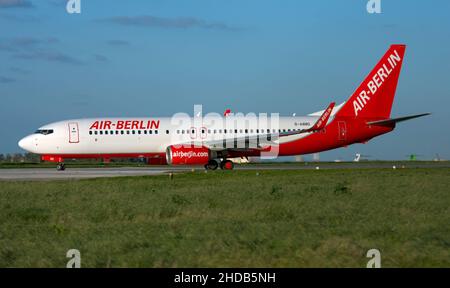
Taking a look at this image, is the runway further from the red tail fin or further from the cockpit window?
the red tail fin

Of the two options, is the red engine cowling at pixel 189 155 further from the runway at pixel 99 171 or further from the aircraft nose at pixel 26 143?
the aircraft nose at pixel 26 143

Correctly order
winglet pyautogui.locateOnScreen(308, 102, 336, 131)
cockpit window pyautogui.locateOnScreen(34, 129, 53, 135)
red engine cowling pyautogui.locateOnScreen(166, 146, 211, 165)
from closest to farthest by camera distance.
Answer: red engine cowling pyautogui.locateOnScreen(166, 146, 211, 165) < winglet pyautogui.locateOnScreen(308, 102, 336, 131) < cockpit window pyautogui.locateOnScreen(34, 129, 53, 135)

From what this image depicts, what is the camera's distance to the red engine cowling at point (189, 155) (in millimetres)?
41438

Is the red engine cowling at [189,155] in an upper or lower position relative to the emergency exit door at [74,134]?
lower

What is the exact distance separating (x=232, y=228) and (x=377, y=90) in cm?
3416

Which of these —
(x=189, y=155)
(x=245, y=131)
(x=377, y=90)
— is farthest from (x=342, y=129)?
(x=189, y=155)

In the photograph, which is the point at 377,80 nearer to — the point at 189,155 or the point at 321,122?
the point at 321,122

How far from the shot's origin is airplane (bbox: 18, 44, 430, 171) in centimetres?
4441

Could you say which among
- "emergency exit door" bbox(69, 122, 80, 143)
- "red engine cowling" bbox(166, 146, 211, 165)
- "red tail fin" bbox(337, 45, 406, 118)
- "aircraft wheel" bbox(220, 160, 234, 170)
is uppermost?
"red tail fin" bbox(337, 45, 406, 118)

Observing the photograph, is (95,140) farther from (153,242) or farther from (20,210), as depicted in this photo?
(153,242)

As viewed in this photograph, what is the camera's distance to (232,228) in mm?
12992

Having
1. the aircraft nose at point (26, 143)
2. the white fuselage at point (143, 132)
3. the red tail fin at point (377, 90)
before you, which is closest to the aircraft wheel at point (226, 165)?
the white fuselage at point (143, 132)

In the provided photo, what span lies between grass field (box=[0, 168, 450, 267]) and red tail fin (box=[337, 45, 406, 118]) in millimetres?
22795

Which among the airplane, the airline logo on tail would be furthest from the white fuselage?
the airline logo on tail
